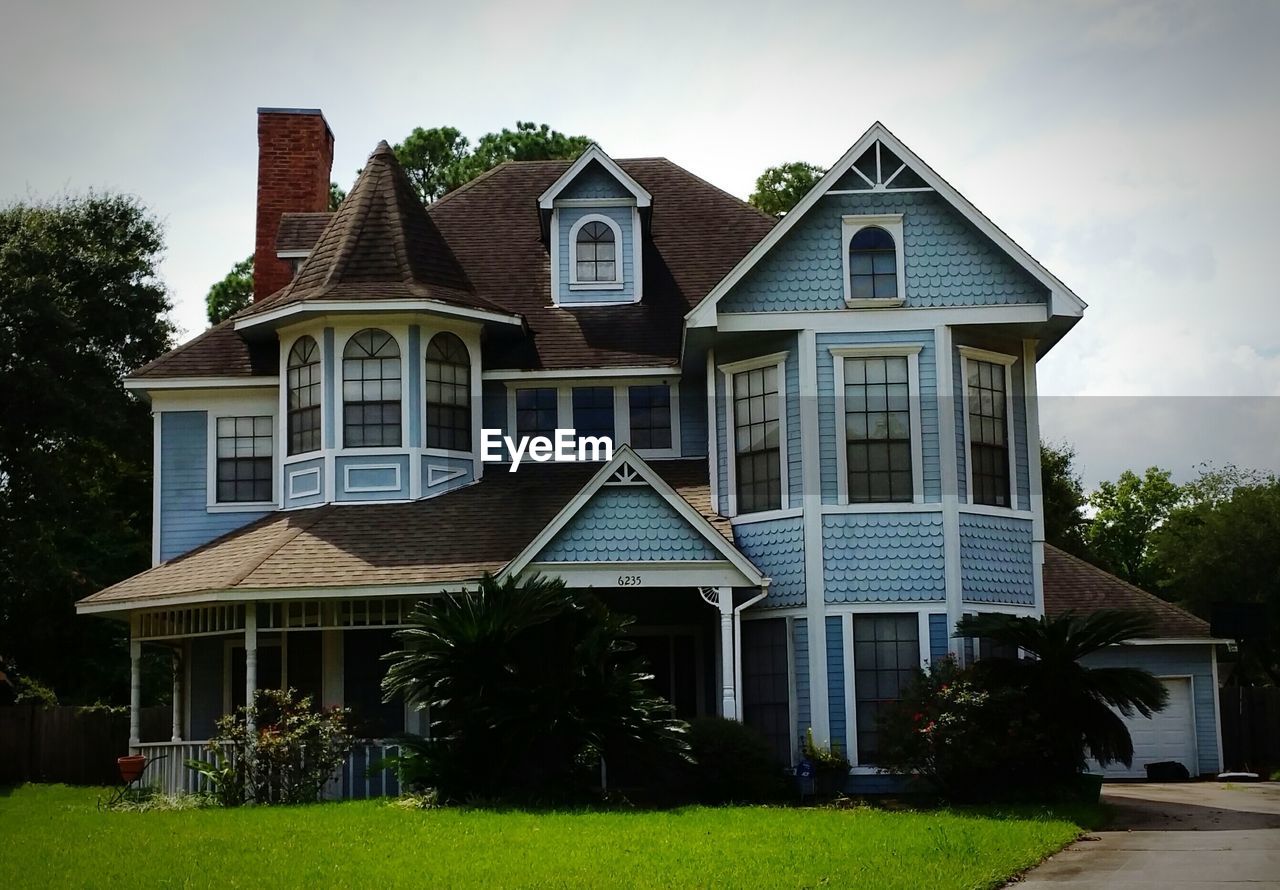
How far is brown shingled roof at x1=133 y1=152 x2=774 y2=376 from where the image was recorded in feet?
83.7

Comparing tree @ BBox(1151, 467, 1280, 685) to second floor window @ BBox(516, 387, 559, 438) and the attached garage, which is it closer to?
the attached garage

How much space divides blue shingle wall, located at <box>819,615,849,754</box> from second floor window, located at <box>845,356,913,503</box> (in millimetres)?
1766

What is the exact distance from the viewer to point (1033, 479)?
23.1 metres

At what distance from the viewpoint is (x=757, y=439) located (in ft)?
75.3

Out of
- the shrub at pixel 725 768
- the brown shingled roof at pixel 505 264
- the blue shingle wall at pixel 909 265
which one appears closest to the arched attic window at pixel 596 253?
the brown shingled roof at pixel 505 264

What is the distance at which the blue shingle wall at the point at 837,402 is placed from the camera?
22156 mm

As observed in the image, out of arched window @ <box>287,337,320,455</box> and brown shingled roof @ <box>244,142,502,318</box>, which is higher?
brown shingled roof @ <box>244,142,502,318</box>

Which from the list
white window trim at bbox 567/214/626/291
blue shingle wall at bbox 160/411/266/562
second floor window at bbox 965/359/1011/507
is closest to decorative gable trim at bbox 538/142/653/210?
white window trim at bbox 567/214/626/291

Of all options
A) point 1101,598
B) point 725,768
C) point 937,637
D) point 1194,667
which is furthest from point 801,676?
point 1194,667

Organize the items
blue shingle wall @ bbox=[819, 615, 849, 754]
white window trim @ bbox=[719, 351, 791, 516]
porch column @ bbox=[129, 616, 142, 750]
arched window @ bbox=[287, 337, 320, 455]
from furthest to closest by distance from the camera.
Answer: arched window @ bbox=[287, 337, 320, 455] < porch column @ bbox=[129, 616, 142, 750] < white window trim @ bbox=[719, 351, 791, 516] < blue shingle wall @ bbox=[819, 615, 849, 754]

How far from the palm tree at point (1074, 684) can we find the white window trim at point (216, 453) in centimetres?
1173

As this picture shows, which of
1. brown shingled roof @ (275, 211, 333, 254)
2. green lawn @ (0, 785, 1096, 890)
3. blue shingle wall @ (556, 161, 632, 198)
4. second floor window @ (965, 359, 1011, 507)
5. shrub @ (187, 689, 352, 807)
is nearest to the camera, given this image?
green lawn @ (0, 785, 1096, 890)

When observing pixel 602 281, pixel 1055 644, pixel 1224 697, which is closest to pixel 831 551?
pixel 1055 644

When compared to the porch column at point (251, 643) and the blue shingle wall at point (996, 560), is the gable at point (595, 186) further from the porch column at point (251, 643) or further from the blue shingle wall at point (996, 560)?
the porch column at point (251, 643)
